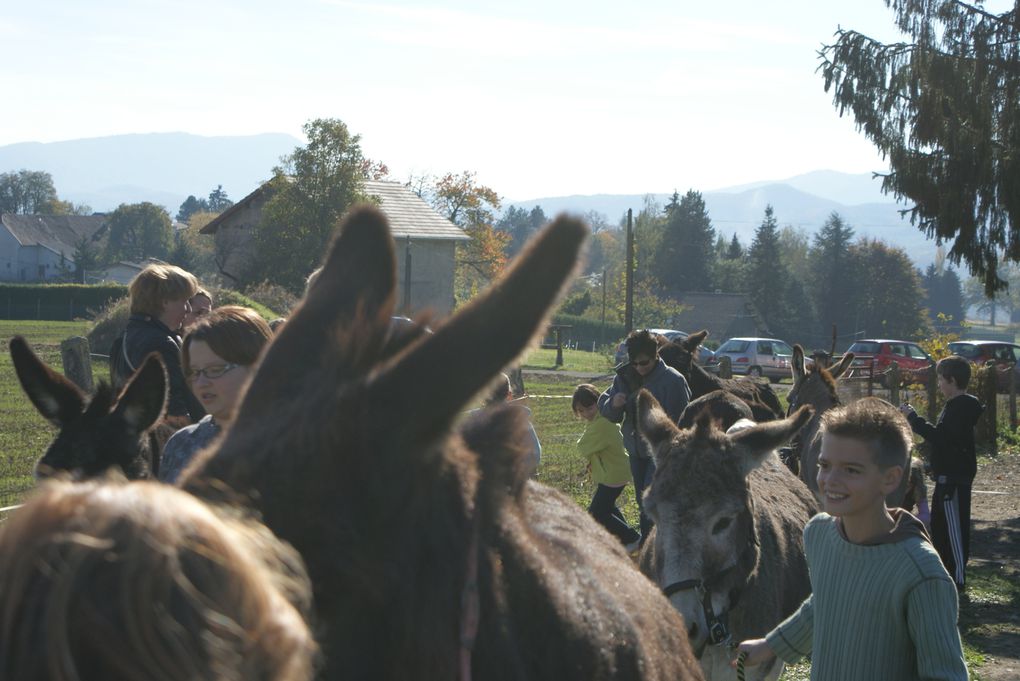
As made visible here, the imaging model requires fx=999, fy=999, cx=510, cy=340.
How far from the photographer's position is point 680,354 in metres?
10.1

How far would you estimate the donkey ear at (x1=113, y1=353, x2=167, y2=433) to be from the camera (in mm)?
3018

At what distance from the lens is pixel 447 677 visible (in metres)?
1.32

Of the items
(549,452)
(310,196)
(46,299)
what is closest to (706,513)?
(549,452)

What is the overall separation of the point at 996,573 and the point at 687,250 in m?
88.4

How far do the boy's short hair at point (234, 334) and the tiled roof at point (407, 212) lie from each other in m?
42.3

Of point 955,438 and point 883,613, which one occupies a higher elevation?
point 883,613

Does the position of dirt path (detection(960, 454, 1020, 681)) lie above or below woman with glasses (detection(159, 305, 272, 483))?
below

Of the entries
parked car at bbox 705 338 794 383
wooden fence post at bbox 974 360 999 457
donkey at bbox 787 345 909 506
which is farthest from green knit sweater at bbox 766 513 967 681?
parked car at bbox 705 338 794 383

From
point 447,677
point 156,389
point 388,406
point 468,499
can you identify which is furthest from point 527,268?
point 156,389

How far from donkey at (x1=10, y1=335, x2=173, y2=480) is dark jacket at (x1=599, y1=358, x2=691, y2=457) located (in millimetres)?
5171

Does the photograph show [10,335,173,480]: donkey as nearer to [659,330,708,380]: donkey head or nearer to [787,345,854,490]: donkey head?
[787,345,854,490]: donkey head

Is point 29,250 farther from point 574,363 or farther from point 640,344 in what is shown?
point 640,344

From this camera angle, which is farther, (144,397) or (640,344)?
(640,344)

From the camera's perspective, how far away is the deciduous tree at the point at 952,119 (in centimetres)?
1384
